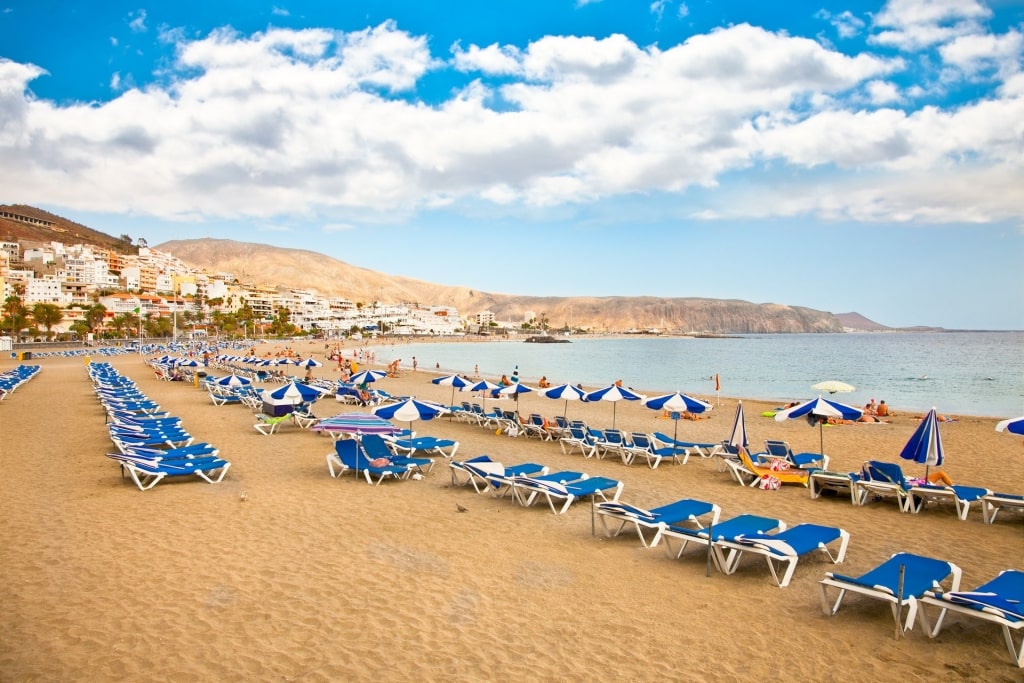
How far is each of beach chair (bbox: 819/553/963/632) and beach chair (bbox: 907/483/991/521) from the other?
3160mm

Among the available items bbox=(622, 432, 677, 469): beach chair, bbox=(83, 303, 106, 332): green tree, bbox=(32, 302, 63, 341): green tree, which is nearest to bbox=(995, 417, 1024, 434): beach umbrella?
bbox=(622, 432, 677, 469): beach chair

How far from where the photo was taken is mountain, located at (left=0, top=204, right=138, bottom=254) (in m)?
149

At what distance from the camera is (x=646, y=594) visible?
542 cm

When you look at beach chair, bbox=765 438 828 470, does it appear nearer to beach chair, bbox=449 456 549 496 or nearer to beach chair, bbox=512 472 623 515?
beach chair, bbox=512 472 623 515

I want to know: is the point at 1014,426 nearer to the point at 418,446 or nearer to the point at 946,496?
the point at 946,496

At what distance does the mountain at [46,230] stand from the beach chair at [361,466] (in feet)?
520

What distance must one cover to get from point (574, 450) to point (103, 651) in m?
9.39

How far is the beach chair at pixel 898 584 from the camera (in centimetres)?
464

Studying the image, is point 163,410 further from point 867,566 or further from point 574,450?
point 867,566

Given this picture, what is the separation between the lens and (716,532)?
6.30 metres

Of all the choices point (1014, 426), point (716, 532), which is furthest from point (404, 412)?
point (1014, 426)

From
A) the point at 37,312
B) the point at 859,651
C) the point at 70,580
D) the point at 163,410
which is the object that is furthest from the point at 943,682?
the point at 37,312

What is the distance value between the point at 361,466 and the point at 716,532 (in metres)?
5.40

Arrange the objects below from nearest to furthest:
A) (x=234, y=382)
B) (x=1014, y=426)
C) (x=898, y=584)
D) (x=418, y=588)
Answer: (x=898, y=584) → (x=418, y=588) → (x=1014, y=426) → (x=234, y=382)
